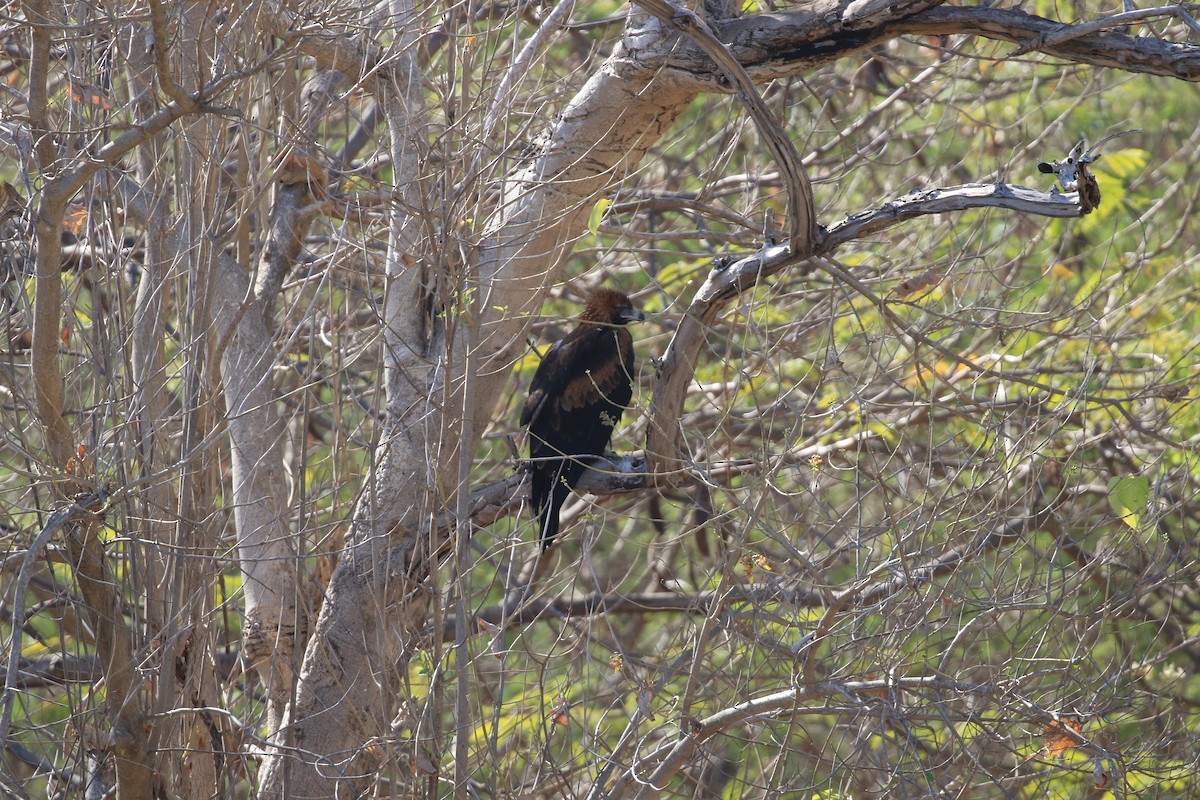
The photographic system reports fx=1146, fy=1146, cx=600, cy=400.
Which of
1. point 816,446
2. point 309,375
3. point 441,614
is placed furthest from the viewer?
point 816,446

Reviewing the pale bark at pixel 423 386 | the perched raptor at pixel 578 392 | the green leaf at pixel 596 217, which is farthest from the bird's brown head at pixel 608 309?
the green leaf at pixel 596 217

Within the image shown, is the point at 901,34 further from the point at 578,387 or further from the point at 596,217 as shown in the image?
the point at 578,387

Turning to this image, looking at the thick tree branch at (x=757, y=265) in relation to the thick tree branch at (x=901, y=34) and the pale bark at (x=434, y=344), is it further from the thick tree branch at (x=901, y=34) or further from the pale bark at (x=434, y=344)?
the thick tree branch at (x=901, y=34)

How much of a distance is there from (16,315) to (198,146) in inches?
42.2

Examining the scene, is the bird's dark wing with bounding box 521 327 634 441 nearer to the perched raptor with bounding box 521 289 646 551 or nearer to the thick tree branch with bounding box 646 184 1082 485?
the perched raptor with bounding box 521 289 646 551

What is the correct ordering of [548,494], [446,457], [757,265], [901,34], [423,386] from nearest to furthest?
[901,34]
[757,265]
[446,457]
[423,386]
[548,494]

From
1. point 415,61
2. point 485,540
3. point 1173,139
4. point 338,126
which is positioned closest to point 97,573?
point 415,61

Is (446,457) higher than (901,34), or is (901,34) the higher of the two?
(901,34)

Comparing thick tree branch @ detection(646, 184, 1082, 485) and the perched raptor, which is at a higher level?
thick tree branch @ detection(646, 184, 1082, 485)

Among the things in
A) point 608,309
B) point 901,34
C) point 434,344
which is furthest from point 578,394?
point 901,34

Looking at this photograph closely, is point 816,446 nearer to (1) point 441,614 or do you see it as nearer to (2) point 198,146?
(1) point 441,614

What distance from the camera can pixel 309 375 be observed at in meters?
4.19

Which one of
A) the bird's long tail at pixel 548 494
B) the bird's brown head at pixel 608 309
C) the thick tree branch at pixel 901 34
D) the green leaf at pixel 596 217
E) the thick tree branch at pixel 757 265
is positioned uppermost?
the thick tree branch at pixel 901 34

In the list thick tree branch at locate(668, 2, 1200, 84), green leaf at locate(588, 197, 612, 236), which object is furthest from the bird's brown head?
thick tree branch at locate(668, 2, 1200, 84)
